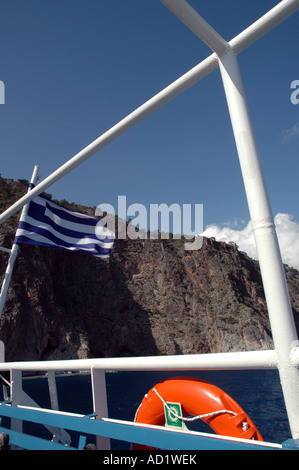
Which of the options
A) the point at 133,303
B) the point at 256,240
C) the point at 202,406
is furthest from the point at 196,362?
the point at 133,303

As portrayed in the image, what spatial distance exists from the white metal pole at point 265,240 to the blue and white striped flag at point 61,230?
4.24 meters

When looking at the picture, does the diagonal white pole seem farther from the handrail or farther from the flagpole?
the flagpole

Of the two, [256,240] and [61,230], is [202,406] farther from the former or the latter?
[61,230]

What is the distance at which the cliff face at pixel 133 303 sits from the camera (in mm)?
40656

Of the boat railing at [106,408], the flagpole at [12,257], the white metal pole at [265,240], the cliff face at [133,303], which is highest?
the cliff face at [133,303]

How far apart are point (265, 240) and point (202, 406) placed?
0.96m

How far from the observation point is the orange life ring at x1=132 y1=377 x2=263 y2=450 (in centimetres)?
151

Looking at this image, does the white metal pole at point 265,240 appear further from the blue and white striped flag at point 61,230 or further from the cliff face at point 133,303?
the cliff face at point 133,303

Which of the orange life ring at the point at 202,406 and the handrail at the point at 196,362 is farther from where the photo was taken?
the orange life ring at the point at 202,406

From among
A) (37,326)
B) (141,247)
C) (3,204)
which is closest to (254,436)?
(37,326)

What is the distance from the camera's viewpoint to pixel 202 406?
1.67 metres

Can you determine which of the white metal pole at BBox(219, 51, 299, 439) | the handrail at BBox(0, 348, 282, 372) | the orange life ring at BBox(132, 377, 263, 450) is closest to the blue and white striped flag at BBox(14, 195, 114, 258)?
the handrail at BBox(0, 348, 282, 372)

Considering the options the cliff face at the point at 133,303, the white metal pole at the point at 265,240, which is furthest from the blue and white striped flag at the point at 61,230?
the cliff face at the point at 133,303

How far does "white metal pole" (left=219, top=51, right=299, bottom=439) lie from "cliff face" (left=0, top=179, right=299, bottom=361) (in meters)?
39.0
